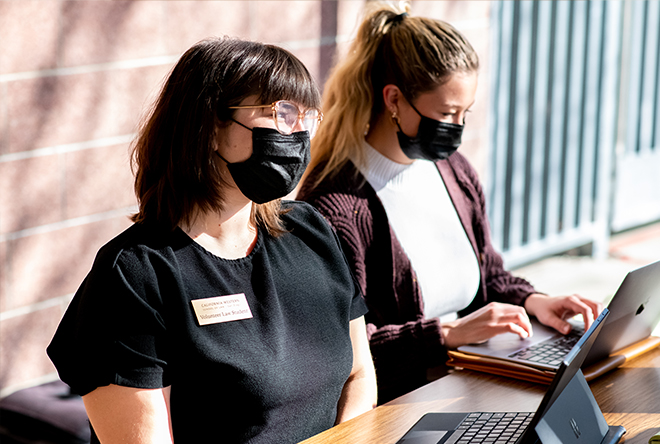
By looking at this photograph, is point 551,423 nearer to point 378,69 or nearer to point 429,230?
point 429,230

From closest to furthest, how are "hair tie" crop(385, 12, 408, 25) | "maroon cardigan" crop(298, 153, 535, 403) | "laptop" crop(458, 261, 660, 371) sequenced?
"laptop" crop(458, 261, 660, 371)
"maroon cardigan" crop(298, 153, 535, 403)
"hair tie" crop(385, 12, 408, 25)

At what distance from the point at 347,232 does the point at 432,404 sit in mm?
548

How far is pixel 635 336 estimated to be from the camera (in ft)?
5.75

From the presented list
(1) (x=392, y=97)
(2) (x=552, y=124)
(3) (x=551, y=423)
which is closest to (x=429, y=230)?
(1) (x=392, y=97)

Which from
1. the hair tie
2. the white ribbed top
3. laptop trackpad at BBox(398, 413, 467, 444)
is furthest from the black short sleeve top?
the hair tie

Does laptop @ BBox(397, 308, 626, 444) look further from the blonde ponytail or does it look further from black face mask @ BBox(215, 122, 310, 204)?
the blonde ponytail

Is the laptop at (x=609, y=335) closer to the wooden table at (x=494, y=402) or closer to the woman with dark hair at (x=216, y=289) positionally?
the wooden table at (x=494, y=402)

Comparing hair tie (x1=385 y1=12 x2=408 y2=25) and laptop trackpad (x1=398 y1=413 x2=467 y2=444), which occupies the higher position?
hair tie (x1=385 y1=12 x2=408 y2=25)

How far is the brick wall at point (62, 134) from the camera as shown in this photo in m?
2.16

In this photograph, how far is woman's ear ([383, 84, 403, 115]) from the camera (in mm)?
2080

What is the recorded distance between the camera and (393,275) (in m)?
2.00

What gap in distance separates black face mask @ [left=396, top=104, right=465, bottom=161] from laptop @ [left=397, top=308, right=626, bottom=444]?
0.82 meters

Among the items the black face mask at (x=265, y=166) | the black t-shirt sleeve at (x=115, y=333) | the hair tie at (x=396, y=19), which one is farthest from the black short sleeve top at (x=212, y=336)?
the hair tie at (x=396, y=19)

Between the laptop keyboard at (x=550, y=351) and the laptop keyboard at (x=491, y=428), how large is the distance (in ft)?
0.80
